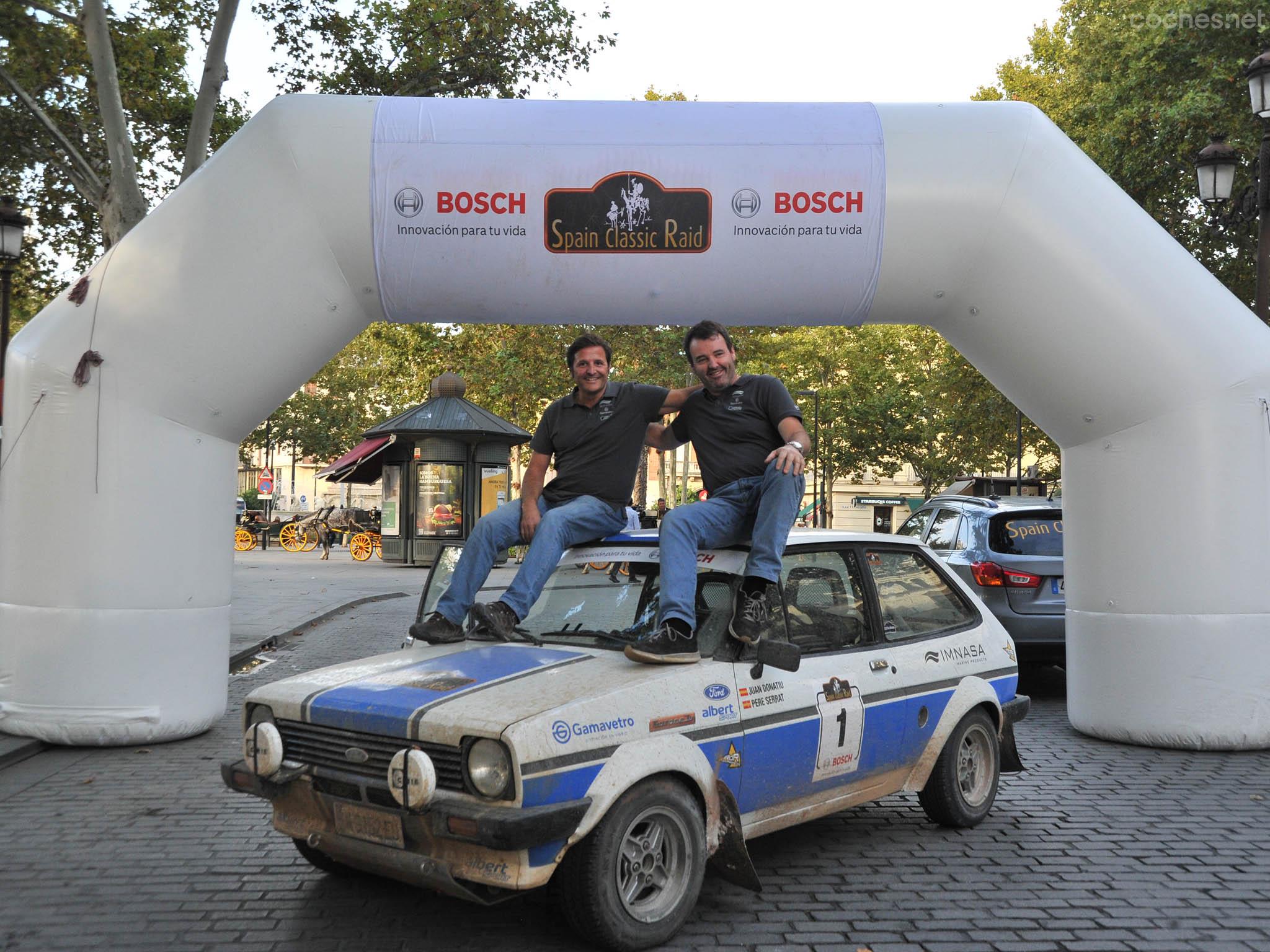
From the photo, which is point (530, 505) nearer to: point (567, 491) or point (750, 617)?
point (567, 491)

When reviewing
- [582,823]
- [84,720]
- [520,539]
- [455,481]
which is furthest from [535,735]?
[455,481]

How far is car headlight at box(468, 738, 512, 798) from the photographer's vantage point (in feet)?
Result: 12.0

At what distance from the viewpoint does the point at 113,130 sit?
10609mm

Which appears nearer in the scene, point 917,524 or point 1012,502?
point 1012,502

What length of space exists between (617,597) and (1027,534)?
575 centimetres

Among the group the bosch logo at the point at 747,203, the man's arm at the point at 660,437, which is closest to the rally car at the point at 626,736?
the man's arm at the point at 660,437

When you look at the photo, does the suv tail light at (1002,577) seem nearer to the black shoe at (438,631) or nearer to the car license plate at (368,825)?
the black shoe at (438,631)

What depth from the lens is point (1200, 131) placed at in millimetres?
21375

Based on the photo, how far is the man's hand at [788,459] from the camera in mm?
5070

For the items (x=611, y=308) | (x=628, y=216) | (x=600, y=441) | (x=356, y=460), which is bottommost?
(x=600, y=441)

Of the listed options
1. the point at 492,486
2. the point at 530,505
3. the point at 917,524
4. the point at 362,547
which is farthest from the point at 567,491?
the point at 362,547

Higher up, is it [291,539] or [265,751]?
[291,539]

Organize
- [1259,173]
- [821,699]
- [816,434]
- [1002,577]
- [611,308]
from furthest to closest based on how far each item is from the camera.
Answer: [816,434] < [1259,173] < [1002,577] < [611,308] < [821,699]

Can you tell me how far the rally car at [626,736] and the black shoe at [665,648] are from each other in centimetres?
5
